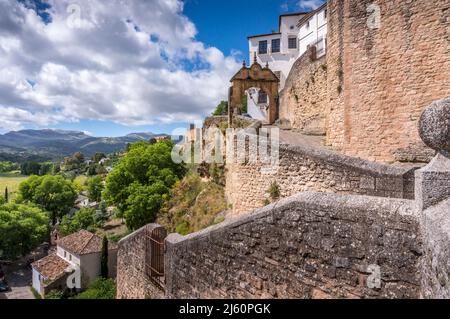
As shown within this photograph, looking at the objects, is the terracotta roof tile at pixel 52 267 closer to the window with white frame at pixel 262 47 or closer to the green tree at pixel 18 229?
the green tree at pixel 18 229

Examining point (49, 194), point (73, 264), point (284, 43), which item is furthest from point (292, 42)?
point (49, 194)

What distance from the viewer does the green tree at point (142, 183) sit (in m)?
25.5

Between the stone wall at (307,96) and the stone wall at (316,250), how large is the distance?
10.3 m

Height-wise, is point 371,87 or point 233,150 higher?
point 371,87

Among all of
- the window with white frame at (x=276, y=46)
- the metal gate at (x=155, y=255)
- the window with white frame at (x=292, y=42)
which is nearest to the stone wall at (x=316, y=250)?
the metal gate at (x=155, y=255)

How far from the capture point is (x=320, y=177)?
6.51 m

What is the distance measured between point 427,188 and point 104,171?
4572 inches

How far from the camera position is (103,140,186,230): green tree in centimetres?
2555

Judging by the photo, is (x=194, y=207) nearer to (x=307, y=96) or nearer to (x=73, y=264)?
(x=307, y=96)

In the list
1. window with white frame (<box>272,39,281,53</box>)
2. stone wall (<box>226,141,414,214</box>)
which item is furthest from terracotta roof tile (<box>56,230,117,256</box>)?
window with white frame (<box>272,39,281,53</box>)

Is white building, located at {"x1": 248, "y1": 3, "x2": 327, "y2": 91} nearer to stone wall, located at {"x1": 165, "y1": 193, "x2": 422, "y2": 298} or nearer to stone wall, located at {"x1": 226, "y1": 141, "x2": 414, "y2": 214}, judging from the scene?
stone wall, located at {"x1": 226, "y1": 141, "x2": 414, "y2": 214}

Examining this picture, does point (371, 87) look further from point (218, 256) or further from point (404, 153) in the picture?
point (218, 256)
